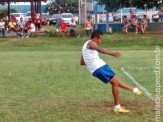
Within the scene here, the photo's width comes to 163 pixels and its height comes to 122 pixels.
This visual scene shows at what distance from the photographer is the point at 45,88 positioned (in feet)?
41.4

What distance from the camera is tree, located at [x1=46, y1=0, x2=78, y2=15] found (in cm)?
8762

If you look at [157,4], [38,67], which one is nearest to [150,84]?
[38,67]

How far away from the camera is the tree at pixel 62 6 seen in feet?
287

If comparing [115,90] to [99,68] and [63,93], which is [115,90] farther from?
[63,93]

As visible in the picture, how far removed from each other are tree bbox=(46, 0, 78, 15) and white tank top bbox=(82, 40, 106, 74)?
77.6 m

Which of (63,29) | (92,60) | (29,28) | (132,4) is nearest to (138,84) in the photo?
(92,60)

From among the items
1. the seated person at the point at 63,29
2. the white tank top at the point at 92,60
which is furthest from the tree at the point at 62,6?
the white tank top at the point at 92,60

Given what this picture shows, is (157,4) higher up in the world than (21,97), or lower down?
higher up

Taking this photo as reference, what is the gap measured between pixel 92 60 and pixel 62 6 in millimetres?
80512

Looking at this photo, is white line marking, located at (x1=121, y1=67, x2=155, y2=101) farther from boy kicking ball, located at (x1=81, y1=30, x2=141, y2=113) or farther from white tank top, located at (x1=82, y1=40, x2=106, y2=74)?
white tank top, located at (x1=82, y1=40, x2=106, y2=74)

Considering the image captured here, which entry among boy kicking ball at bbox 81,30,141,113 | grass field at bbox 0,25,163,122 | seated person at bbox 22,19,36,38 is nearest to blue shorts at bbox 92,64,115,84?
boy kicking ball at bbox 81,30,141,113

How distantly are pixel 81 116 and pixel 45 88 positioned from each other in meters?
3.81

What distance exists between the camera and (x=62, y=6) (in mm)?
89250

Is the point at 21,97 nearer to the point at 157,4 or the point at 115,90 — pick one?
the point at 115,90
